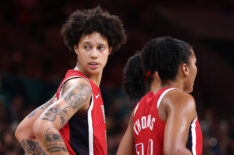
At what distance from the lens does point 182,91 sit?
245 centimetres

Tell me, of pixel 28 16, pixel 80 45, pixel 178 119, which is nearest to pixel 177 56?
pixel 178 119

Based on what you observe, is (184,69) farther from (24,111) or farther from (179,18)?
(179,18)

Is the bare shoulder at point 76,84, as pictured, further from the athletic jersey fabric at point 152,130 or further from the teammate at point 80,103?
the athletic jersey fabric at point 152,130

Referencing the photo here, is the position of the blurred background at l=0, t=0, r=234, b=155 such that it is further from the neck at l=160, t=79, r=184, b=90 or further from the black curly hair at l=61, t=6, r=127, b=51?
the neck at l=160, t=79, r=184, b=90

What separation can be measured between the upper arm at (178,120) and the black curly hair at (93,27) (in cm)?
104

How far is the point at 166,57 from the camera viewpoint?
2.55 metres

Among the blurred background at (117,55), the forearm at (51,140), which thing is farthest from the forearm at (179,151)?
the blurred background at (117,55)

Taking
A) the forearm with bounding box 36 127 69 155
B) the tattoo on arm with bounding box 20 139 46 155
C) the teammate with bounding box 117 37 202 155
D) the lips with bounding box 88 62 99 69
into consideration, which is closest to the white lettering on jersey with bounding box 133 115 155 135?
the teammate with bounding box 117 37 202 155

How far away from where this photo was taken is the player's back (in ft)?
7.98

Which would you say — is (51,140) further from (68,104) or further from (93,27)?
(93,27)

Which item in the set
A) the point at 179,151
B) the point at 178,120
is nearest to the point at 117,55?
the point at 178,120

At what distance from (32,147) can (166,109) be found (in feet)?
4.13

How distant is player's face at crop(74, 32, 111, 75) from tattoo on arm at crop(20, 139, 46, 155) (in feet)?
2.18

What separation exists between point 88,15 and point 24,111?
3.90 metres
